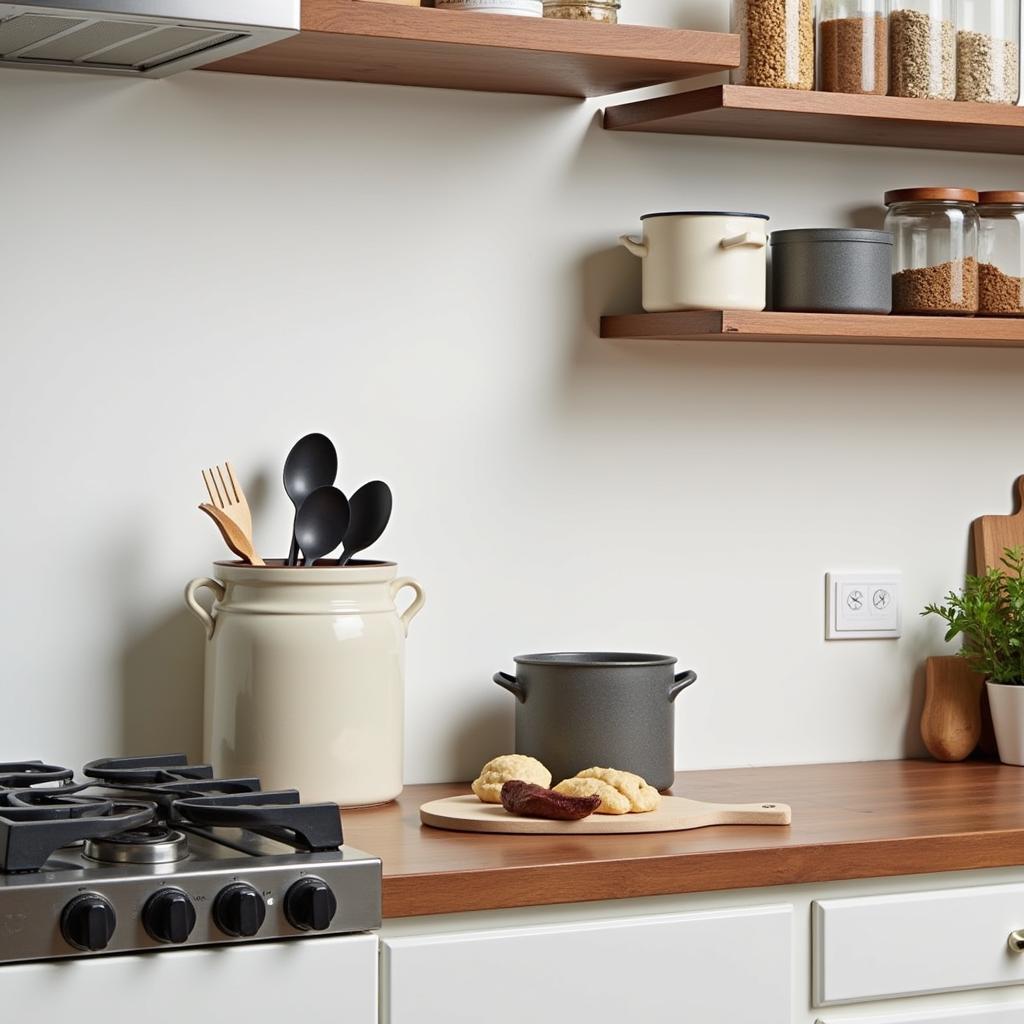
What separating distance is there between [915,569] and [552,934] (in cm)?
106

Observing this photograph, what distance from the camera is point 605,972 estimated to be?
168cm

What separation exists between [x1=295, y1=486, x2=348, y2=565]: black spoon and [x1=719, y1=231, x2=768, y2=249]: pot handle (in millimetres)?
594

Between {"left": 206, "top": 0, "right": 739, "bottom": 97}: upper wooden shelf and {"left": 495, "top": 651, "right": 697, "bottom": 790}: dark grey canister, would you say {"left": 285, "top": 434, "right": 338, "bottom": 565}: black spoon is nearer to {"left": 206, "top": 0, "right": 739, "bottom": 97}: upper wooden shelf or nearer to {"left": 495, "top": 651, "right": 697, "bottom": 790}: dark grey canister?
{"left": 495, "top": 651, "right": 697, "bottom": 790}: dark grey canister

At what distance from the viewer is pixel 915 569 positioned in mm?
2496

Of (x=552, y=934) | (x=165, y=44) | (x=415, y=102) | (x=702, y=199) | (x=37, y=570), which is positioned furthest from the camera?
(x=702, y=199)

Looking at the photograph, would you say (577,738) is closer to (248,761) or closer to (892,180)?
(248,761)

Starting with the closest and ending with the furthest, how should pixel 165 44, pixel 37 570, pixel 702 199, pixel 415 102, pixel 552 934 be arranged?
pixel 552 934 → pixel 165 44 → pixel 37 570 → pixel 415 102 → pixel 702 199

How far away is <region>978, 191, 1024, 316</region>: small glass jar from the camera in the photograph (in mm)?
2312

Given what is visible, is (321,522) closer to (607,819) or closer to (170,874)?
(607,819)

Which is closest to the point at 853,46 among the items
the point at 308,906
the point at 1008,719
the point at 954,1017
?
the point at 1008,719

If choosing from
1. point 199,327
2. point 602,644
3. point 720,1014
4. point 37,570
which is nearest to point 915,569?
point 602,644

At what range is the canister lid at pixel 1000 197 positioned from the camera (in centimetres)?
233

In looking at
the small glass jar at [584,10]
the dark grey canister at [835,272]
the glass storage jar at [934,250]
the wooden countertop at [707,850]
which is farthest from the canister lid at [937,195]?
the wooden countertop at [707,850]

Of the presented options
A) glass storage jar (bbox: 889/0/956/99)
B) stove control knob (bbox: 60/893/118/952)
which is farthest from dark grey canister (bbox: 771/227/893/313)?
stove control knob (bbox: 60/893/118/952)
